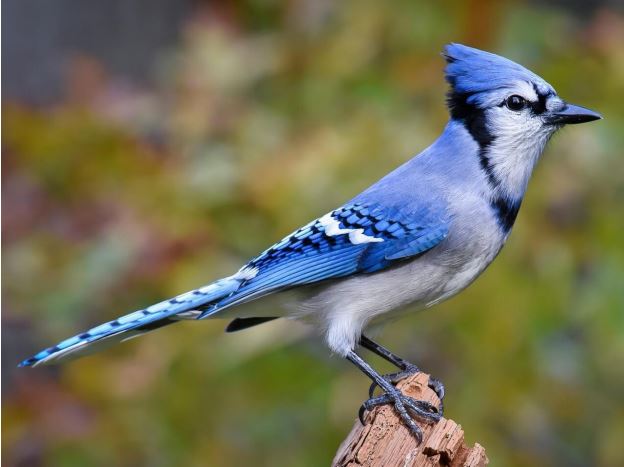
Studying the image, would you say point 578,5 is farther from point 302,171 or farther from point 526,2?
point 302,171

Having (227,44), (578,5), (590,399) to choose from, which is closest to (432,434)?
(590,399)

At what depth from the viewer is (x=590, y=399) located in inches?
143

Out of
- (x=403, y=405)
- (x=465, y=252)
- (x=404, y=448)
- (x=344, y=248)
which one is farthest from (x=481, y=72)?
(x=404, y=448)

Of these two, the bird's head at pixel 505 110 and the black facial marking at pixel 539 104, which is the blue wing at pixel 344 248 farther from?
the black facial marking at pixel 539 104

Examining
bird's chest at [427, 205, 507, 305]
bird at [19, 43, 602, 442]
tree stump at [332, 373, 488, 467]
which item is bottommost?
tree stump at [332, 373, 488, 467]

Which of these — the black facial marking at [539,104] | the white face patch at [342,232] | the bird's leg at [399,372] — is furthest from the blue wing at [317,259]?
the black facial marking at [539,104]

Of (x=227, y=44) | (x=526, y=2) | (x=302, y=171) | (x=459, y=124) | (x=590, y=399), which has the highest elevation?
(x=227, y=44)

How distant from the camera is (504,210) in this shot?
2756 millimetres

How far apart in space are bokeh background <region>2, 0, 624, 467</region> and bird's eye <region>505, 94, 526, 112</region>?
701mm

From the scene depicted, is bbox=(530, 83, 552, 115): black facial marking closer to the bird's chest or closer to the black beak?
the black beak

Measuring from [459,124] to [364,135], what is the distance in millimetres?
632

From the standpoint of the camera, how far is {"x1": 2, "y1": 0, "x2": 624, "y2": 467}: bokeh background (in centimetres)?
337

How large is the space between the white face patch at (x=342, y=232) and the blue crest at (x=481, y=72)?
1.59 ft

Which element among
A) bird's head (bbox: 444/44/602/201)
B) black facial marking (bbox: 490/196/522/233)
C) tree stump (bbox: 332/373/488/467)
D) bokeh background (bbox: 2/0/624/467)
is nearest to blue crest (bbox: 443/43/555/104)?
bird's head (bbox: 444/44/602/201)
